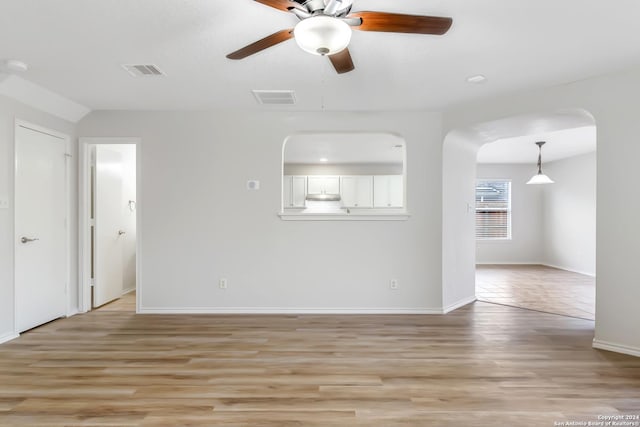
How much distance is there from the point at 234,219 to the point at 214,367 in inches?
71.6

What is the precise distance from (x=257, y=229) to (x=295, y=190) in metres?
3.69

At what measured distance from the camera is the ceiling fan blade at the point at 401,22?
1.67 m

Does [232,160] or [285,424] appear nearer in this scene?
[285,424]

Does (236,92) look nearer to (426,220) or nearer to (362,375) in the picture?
(426,220)

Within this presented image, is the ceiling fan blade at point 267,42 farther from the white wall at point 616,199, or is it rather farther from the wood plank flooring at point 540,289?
the wood plank flooring at point 540,289

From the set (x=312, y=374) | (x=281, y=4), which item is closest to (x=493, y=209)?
(x=312, y=374)

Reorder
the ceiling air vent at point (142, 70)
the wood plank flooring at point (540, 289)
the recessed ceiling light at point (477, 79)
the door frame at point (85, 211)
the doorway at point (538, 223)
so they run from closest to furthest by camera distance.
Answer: the ceiling air vent at point (142, 70)
the recessed ceiling light at point (477, 79)
the door frame at point (85, 211)
the wood plank flooring at point (540, 289)
the doorway at point (538, 223)

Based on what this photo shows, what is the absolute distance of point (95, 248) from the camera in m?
4.18

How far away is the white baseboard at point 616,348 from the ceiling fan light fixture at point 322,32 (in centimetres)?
326

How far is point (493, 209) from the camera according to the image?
27.2ft

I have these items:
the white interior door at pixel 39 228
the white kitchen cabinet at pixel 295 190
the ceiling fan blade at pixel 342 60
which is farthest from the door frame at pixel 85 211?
the white kitchen cabinet at pixel 295 190

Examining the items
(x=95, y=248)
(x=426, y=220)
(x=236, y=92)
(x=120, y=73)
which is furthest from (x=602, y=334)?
(x=95, y=248)

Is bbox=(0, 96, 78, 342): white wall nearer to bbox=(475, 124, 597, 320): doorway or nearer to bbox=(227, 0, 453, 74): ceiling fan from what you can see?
bbox=(227, 0, 453, 74): ceiling fan

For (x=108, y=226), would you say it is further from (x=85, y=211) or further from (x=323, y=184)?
(x=323, y=184)
